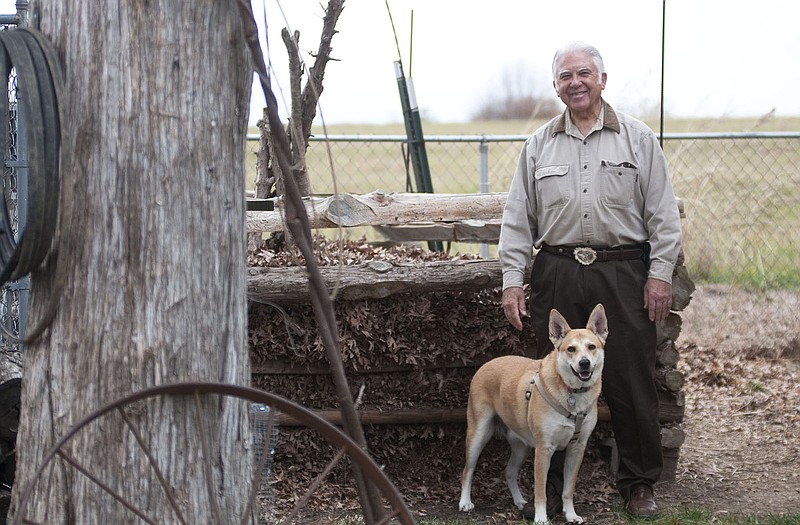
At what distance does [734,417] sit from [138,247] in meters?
5.59

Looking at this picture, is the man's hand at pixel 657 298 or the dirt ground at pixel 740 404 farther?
the dirt ground at pixel 740 404

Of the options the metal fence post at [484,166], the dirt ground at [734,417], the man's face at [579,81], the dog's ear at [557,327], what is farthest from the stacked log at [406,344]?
the metal fence post at [484,166]

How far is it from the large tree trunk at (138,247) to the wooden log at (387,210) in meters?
2.69

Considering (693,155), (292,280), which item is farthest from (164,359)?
(693,155)

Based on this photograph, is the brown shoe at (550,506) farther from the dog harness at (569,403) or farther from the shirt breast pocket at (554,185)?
the shirt breast pocket at (554,185)

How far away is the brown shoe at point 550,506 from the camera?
5.20 meters

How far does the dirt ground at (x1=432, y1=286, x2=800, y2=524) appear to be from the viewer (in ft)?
17.9

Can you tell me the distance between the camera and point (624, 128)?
4973 mm

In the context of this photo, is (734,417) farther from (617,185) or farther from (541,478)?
(617,185)

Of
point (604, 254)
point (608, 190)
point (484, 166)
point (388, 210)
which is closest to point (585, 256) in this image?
point (604, 254)

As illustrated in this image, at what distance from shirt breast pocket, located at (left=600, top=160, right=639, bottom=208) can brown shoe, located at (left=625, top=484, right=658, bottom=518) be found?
155 centimetres

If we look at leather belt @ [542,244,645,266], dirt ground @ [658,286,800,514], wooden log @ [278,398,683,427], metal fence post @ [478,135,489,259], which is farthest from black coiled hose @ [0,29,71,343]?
A: metal fence post @ [478,135,489,259]

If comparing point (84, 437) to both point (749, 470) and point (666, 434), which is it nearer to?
point (666, 434)

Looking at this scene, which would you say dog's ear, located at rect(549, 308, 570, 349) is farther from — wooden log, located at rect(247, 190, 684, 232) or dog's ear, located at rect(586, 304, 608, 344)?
wooden log, located at rect(247, 190, 684, 232)
